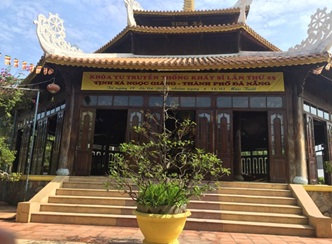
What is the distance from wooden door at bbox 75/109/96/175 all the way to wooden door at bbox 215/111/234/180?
4.12 m

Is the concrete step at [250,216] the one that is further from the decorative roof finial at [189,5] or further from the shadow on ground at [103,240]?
the decorative roof finial at [189,5]

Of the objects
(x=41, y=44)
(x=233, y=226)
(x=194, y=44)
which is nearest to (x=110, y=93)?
(x=41, y=44)

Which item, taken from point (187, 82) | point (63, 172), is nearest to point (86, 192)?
point (63, 172)

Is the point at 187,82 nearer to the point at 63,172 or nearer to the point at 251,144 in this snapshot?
the point at 63,172

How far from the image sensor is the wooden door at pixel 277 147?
27.4ft

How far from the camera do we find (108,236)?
5.28 metres

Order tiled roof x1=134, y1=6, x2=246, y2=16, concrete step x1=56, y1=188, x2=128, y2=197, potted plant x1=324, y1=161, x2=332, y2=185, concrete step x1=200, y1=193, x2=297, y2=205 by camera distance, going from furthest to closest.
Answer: tiled roof x1=134, y1=6, x2=246, y2=16 < potted plant x1=324, y1=161, x2=332, y2=185 < concrete step x1=56, y1=188, x2=128, y2=197 < concrete step x1=200, y1=193, x2=297, y2=205

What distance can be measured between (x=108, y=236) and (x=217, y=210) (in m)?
2.74

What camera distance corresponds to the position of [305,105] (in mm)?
9289

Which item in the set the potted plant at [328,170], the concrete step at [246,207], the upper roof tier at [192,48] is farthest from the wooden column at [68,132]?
the potted plant at [328,170]

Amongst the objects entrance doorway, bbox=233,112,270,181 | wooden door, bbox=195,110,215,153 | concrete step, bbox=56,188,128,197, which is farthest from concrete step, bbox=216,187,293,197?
entrance doorway, bbox=233,112,270,181

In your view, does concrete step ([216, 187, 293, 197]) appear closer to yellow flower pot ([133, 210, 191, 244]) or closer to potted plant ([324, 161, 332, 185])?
potted plant ([324, 161, 332, 185])

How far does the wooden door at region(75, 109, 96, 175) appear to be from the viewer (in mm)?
8977

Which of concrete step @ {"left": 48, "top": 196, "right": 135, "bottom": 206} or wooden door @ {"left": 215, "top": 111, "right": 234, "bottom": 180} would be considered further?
wooden door @ {"left": 215, "top": 111, "right": 234, "bottom": 180}
